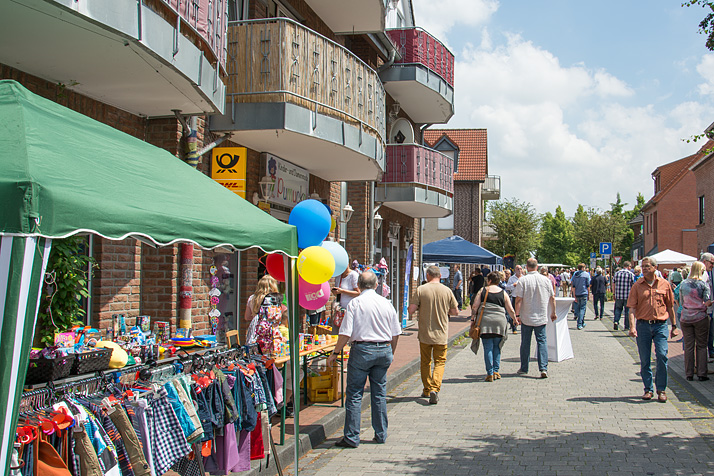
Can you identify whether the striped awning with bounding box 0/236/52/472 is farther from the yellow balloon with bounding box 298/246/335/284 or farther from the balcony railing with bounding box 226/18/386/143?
the balcony railing with bounding box 226/18/386/143

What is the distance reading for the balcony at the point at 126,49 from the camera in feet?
17.9

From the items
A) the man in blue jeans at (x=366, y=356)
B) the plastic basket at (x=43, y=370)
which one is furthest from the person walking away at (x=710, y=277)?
the plastic basket at (x=43, y=370)

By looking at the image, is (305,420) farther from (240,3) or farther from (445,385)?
(240,3)

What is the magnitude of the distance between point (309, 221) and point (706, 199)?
33.3m

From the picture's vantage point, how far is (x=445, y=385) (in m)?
10.7

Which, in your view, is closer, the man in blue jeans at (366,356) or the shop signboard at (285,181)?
the man in blue jeans at (366,356)

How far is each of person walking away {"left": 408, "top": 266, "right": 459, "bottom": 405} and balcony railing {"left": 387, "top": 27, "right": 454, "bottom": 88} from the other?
1029 centimetres

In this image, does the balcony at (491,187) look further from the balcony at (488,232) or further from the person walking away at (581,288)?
the person walking away at (581,288)

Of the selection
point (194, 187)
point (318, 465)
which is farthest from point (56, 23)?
point (318, 465)

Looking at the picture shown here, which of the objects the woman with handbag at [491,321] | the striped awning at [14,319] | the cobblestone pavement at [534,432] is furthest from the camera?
the woman with handbag at [491,321]

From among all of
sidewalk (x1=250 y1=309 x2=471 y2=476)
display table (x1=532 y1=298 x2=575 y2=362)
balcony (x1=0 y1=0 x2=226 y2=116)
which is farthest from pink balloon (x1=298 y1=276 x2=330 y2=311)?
display table (x1=532 y1=298 x2=575 y2=362)

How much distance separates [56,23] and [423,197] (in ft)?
46.9

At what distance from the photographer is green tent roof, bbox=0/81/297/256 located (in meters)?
3.22

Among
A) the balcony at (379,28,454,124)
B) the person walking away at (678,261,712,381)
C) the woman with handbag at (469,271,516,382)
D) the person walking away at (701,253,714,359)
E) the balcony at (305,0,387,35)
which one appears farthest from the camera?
the balcony at (379,28,454,124)
